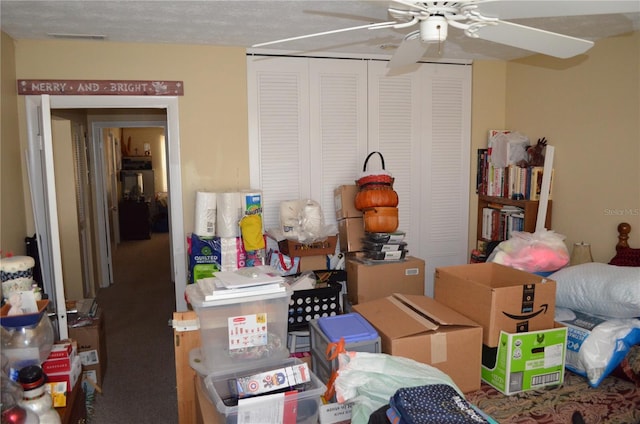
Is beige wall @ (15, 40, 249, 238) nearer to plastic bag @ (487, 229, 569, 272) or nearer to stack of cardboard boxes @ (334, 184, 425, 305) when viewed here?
stack of cardboard boxes @ (334, 184, 425, 305)

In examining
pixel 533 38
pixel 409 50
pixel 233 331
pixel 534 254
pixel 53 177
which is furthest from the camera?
pixel 534 254

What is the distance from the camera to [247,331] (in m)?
1.91

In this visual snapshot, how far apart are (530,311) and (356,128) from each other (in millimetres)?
2150

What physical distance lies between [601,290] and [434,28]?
1.69 m

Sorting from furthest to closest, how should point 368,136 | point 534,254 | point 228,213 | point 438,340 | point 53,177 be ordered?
point 368,136 → point 228,213 → point 534,254 → point 53,177 → point 438,340

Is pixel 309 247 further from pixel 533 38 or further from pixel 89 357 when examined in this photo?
pixel 533 38

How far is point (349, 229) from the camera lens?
3.62 m

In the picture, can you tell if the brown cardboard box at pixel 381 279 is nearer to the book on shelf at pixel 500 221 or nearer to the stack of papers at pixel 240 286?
the book on shelf at pixel 500 221

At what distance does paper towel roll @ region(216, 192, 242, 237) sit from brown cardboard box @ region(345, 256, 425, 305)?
2.96 feet

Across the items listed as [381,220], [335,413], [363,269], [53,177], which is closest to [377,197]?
[381,220]

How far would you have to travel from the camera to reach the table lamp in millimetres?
3355

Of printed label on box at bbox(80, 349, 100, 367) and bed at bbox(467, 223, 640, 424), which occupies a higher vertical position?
bed at bbox(467, 223, 640, 424)

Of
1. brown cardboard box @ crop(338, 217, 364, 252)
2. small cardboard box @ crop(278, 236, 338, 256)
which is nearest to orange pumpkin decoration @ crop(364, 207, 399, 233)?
brown cardboard box @ crop(338, 217, 364, 252)

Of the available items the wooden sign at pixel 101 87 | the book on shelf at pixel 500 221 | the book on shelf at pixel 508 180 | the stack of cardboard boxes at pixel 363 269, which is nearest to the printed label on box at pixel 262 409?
the stack of cardboard boxes at pixel 363 269
